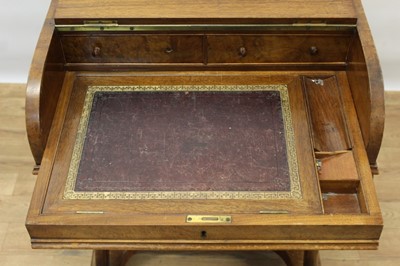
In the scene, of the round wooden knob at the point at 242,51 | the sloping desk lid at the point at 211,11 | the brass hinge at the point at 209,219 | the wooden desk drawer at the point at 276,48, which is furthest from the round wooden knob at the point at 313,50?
the brass hinge at the point at 209,219

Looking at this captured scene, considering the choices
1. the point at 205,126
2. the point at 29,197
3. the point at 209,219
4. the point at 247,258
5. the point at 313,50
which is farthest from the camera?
the point at 29,197

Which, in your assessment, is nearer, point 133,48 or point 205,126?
point 205,126

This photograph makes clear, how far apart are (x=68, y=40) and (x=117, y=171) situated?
49 centimetres

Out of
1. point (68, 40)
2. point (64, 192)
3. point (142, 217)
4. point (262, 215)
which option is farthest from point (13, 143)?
point (262, 215)

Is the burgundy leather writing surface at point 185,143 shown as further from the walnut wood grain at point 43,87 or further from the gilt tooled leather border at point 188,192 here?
the walnut wood grain at point 43,87

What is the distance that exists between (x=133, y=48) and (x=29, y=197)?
1.06 metres

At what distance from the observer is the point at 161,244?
151 centimetres

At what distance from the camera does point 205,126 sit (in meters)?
1.73

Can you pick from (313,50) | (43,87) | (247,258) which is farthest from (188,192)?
(247,258)

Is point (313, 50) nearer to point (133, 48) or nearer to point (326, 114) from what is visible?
point (326, 114)

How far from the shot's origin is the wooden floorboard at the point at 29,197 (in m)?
2.37

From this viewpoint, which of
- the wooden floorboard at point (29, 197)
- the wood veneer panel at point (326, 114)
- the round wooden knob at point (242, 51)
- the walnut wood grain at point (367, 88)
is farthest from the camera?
the wooden floorboard at point (29, 197)

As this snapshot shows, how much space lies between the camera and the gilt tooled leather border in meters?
1.54

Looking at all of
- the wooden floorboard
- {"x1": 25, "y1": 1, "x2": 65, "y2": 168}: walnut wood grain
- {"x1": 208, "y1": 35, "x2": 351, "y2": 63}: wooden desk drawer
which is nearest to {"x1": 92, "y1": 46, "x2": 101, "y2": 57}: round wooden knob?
{"x1": 25, "y1": 1, "x2": 65, "y2": 168}: walnut wood grain
